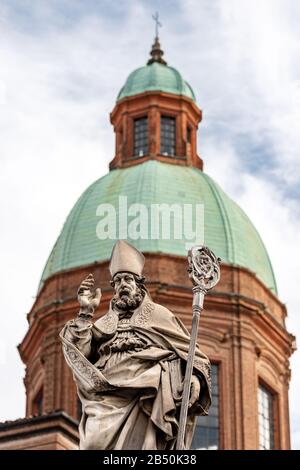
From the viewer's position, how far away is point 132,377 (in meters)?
13.1

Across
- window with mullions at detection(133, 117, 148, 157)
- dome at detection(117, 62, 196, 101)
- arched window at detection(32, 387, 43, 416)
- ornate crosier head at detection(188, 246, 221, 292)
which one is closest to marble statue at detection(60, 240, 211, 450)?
ornate crosier head at detection(188, 246, 221, 292)

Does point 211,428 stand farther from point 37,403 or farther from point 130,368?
point 130,368

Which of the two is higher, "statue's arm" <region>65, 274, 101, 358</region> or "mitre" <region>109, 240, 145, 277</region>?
"mitre" <region>109, 240, 145, 277</region>

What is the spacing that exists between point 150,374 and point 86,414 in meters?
0.54

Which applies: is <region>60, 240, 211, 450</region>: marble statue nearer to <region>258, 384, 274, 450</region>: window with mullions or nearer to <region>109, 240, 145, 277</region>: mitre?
<region>109, 240, 145, 277</region>: mitre

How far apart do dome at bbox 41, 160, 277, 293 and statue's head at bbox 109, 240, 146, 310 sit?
149ft

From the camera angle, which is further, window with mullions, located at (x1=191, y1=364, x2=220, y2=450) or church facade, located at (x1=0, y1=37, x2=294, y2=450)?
church facade, located at (x1=0, y1=37, x2=294, y2=450)

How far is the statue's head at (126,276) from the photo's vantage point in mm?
13703

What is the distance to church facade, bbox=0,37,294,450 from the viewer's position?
5884 cm

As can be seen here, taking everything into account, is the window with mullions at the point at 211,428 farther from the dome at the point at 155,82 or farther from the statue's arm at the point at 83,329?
the statue's arm at the point at 83,329

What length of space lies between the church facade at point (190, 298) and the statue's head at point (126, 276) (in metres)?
42.0

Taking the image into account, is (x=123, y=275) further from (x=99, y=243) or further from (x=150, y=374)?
(x=99, y=243)

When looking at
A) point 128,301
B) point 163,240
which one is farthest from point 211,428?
point 128,301

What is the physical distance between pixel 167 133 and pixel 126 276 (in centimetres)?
5269
